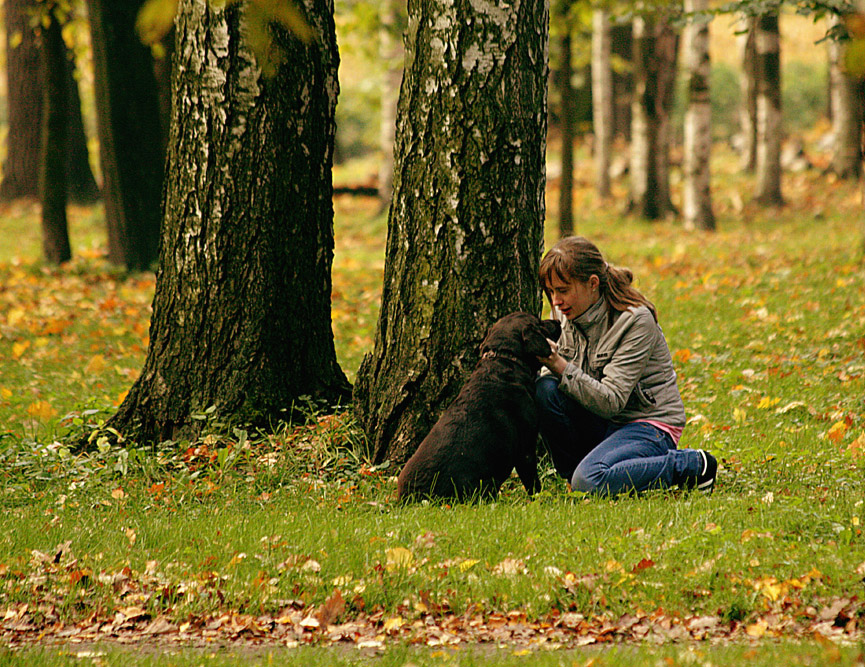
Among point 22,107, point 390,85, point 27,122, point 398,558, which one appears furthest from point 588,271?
→ point 27,122

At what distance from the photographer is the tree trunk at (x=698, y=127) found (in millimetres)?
16188

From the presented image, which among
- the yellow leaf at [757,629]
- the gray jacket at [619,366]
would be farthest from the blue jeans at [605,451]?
the yellow leaf at [757,629]

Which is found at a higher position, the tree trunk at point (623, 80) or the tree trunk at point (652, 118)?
the tree trunk at point (623, 80)

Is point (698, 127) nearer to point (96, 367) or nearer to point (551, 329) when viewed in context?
point (96, 367)

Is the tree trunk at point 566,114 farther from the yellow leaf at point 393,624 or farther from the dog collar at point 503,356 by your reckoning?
the yellow leaf at point 393,624

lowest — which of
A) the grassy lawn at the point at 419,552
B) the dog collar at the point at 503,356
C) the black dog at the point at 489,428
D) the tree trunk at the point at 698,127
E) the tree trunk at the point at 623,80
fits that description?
the grassy lawn at the point at 419,552

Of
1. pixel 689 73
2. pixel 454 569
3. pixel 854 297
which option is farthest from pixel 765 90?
pixel 454 569

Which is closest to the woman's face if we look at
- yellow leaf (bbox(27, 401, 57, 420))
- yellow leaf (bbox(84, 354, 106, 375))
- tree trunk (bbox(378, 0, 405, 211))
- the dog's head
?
the dog's head

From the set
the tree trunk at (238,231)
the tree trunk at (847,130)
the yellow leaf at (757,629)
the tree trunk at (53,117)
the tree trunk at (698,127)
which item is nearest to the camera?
the yellow leaf at (757,629)

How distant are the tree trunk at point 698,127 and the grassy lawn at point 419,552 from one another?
975 cm

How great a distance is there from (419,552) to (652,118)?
15.8 m

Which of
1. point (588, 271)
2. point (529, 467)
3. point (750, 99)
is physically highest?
point (750, 99)

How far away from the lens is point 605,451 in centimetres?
494

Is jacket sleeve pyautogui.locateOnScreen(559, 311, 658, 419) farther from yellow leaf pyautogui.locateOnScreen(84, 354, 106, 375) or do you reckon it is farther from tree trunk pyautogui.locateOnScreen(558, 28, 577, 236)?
tree trunk pyautogui.locateOnScreen(558, 28, 577, 236)
